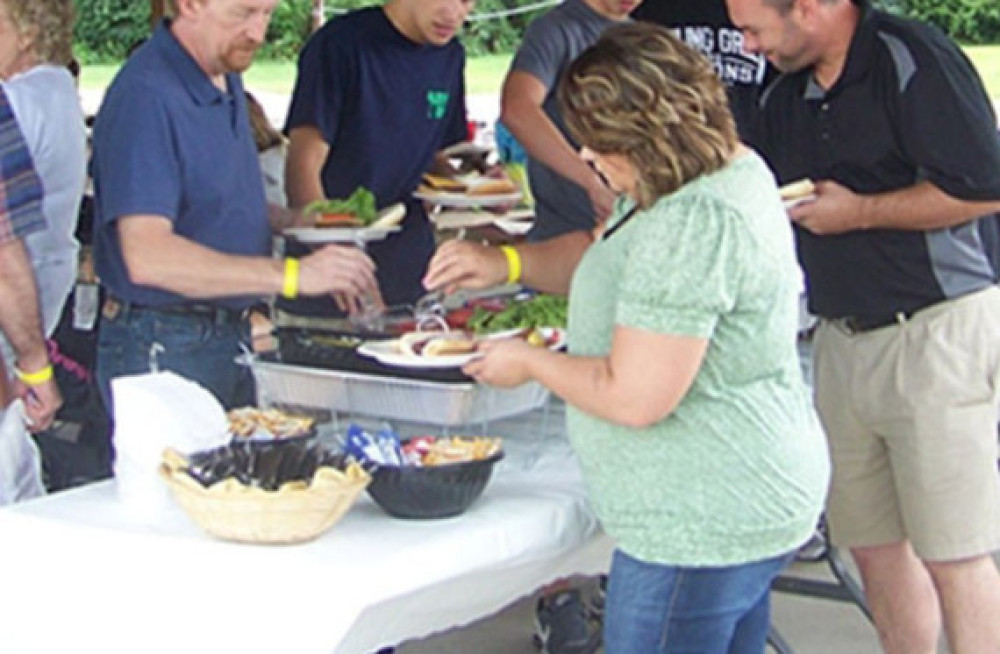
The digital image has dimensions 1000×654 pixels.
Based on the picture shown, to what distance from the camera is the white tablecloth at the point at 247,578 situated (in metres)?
1.84

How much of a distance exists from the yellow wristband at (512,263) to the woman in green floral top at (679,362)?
1.77 ft

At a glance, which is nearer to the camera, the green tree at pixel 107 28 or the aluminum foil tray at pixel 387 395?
the aluminum foil tray at pixel 387 395

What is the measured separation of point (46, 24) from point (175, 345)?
0.77 metres

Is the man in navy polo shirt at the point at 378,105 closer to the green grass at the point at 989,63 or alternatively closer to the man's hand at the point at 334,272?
the man's hand at the point at 334,272

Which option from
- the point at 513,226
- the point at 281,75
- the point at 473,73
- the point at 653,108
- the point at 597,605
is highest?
the point at 653,108

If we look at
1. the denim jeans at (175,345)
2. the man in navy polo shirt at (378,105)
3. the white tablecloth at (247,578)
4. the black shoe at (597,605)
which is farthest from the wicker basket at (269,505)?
the black shoe at (597,605)

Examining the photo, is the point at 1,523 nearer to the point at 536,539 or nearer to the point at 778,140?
the point at 536,539

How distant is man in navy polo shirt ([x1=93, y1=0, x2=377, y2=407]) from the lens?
7.72 ft

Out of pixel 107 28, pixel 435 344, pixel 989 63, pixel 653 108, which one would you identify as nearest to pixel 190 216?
pixel 435 344

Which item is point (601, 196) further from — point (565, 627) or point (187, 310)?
point (187, 310)

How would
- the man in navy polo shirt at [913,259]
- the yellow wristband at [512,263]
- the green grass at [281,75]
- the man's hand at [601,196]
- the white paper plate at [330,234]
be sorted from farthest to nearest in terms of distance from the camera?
the green grass at [281,75]
the man's hand at [601,196]
the white paper plate at [330,234]
the man in navy polo shirt at [913,259]
the yellow wristband at [512,263]

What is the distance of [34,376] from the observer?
9.07 ft

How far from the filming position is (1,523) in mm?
2021

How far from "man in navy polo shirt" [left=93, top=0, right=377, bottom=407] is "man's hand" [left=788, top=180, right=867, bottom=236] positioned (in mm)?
799
